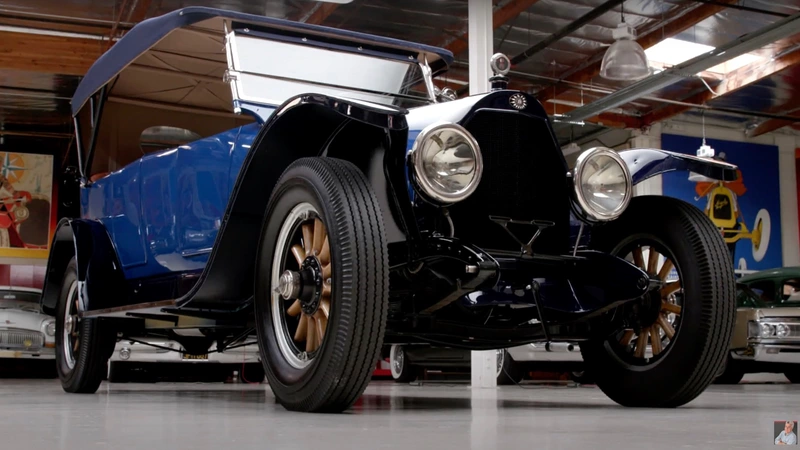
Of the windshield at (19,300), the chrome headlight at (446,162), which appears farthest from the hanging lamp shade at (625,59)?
the windshield at (19,300)

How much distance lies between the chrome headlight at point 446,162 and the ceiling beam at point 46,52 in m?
9.75

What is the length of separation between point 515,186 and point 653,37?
401 inches

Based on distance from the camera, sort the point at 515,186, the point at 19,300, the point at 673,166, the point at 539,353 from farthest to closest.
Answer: the point at 19,300, the point at 539,353, the point at 673,166, the point at 515,186

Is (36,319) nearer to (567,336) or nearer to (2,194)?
(2,194)

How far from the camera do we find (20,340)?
39.7 feet

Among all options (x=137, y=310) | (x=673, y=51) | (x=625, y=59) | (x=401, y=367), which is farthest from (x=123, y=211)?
(x=673, y=51)

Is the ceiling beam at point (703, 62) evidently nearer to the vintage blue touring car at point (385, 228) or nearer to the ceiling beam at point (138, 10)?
the ceiling beam at point (138, 10)

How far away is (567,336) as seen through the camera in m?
3.92

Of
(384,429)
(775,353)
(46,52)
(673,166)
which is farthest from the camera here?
(46,52)

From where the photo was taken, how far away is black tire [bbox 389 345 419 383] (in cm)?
Answer: 1096

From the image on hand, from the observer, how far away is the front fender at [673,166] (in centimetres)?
406

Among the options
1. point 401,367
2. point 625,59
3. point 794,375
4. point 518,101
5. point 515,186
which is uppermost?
point 625,59

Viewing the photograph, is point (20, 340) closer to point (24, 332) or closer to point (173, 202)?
point (24, 332)

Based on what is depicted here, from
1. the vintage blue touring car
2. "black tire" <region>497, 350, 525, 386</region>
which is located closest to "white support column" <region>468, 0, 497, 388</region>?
"black tire" <region>497, 350, 525, 386</region>
